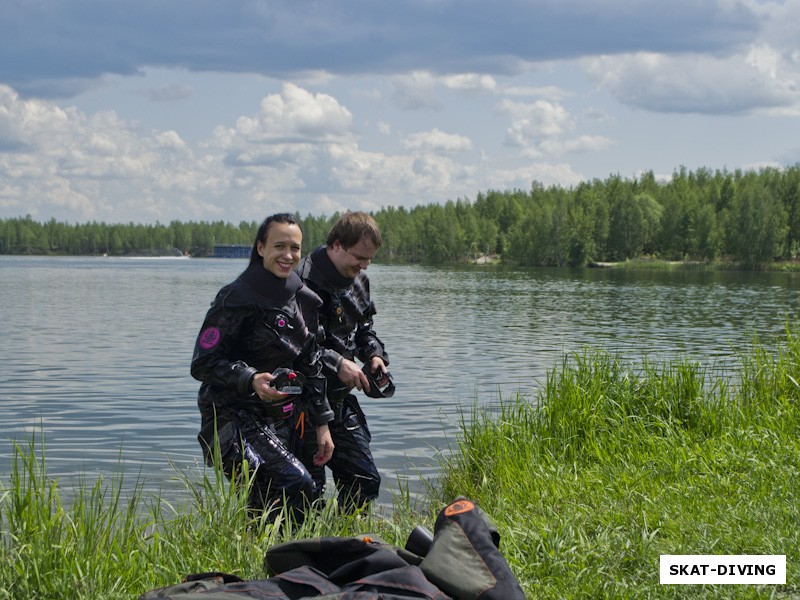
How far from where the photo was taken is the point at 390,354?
77.7 feet

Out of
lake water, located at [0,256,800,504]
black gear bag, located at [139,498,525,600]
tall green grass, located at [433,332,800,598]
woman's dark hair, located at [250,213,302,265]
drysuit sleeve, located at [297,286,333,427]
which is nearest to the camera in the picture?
black gear bag, located at [139,498,525,600]

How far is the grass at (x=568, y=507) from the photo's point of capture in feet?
14.2

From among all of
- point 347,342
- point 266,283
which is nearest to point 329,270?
point 347,342

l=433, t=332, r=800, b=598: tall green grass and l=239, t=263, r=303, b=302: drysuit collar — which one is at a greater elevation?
l=239, t=263, r=303, b=302: drysuit collar

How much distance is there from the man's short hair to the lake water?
1.80 m

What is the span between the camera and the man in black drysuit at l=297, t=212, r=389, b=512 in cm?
612

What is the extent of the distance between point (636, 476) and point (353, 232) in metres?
2.57

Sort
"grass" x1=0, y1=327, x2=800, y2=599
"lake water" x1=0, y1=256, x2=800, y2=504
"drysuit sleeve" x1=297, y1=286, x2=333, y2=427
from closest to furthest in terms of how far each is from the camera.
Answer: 1. "grass" x1=0, y1=327, x2=800, y2=599
2. "drysuit sleeve" x1=297, y1=286, x2=333, y2=427
3. "lake water" x1=0, y1=256, x2=800, y2=504

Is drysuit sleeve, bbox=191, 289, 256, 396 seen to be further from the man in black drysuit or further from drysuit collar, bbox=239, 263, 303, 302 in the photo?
the man in black drysuit

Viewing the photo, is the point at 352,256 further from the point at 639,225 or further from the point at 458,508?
the point at 639,225

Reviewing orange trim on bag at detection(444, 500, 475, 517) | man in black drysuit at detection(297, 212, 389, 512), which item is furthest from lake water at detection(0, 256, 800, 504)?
orange trim on bag at detection(444, 500, 475, 517)

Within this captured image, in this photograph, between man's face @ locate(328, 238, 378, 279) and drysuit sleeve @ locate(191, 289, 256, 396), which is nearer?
drysuit sleeve @ locate(191, 289, 256, 396)

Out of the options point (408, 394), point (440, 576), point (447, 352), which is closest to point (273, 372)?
point (440, 576)

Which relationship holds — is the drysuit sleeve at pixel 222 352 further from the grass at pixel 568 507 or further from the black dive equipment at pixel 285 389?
the grass at pixel 568 507
